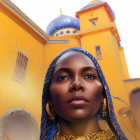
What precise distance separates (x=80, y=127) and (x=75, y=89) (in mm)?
286

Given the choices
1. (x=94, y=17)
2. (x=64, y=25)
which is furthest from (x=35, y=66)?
(x=94, y=17)

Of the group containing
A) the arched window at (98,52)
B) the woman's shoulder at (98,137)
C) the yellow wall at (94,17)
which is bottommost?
the woman's shoulder at (98,137)

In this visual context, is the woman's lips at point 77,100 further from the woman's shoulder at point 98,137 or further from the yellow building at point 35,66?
the yellow building at point 35,66

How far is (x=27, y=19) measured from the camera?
13.2ft

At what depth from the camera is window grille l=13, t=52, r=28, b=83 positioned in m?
3.36

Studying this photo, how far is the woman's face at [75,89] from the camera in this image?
935 millimetres

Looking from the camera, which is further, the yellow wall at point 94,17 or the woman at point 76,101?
the yellow wall at point 94,17

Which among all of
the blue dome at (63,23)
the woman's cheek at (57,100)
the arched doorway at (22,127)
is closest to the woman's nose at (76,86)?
the woman's cheek at (57,100)

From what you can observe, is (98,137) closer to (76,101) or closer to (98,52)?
(76,101)

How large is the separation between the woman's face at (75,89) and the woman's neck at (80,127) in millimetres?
70

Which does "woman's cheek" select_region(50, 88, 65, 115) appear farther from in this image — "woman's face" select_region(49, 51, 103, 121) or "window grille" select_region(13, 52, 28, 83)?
"window grille" select_region(13, 52, 28, 83)

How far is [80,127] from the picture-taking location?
0.98 meters

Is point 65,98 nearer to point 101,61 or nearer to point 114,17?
point 101,61

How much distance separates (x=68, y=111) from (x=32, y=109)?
9.21 ft
